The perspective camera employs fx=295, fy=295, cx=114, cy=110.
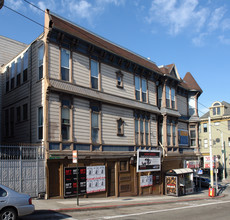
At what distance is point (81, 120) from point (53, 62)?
13.5 feet

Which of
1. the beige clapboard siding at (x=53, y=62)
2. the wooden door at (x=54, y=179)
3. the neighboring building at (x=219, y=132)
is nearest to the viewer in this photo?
the wooden door at (x=54, y=179)

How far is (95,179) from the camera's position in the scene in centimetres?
1953

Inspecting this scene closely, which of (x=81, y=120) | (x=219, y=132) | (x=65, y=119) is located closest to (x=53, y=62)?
(x=65, y=119)

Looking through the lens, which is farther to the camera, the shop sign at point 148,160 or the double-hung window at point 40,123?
the shop sign at point 148,160

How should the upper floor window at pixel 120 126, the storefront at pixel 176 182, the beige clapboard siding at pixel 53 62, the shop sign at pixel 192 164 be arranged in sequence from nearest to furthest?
the beige clapboard siding at pixel 53 62
the upper floor window at pixel 120 126
the storefront at pixel 176 182
the shop sign at pixel 192 164

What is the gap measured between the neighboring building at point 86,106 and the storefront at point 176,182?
651mm

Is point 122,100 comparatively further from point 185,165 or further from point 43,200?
point 185,165


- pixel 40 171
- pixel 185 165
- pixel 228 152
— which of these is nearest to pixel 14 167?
pixel 40 171

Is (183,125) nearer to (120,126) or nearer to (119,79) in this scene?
(120,126)

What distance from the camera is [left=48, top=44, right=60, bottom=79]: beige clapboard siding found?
59.1 ft

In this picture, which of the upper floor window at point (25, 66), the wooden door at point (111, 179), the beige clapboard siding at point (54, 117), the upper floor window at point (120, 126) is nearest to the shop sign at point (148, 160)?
the upper floor window at point (120, 126)

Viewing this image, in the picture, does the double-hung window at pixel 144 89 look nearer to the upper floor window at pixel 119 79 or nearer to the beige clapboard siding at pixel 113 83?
the beige clapboard siding at pixel 113 83

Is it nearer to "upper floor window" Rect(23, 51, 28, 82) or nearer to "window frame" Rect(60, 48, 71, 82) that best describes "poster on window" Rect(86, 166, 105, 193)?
"window frame" Rect(60, 48, 71, 82)

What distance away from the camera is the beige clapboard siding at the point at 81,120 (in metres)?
18.8
